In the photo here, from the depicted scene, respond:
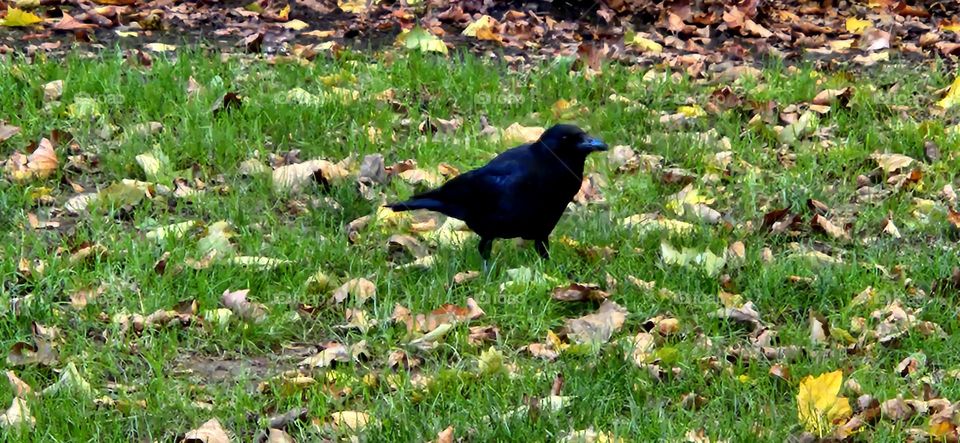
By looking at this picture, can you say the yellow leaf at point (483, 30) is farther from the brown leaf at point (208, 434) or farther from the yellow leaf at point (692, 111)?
the brown leaf at point (208, 434)

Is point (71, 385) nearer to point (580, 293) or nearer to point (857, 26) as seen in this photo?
point (580, 293)

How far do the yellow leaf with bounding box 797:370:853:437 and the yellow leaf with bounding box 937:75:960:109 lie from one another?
3.24 metres

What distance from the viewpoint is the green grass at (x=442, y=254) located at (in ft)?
12.1

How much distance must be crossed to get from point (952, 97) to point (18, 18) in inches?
196

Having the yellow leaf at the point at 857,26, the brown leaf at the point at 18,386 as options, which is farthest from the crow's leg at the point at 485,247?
the yellow leaf at the point at 857,26

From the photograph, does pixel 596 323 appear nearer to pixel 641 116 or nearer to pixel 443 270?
pixel 443 270

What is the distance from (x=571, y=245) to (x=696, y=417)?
1.38 m

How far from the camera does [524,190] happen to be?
4.74 meters

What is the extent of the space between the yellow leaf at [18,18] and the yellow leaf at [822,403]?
547 cm

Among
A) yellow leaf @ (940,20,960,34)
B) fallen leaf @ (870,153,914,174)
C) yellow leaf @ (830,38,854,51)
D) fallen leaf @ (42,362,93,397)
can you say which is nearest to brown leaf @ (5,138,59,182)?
fallen leaf @ (42,362,93,397)

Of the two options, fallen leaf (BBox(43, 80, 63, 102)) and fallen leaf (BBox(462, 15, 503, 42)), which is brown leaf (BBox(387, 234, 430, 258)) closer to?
fallen leaf (BBox(43, 80, 63, 102))

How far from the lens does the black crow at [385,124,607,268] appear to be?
15.5 ft

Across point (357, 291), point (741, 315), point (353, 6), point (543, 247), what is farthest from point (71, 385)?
point (353, 6)

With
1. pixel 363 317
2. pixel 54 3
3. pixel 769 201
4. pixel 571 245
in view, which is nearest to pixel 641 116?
pixel 769 201
